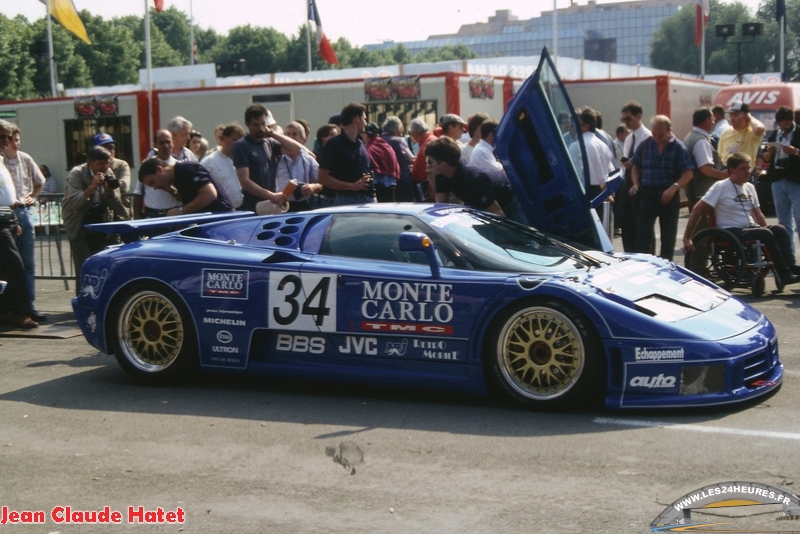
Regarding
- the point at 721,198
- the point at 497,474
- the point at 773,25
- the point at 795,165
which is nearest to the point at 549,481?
the point at 497,474

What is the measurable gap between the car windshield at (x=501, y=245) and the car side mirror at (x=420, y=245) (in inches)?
8.4

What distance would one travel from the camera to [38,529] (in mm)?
4406

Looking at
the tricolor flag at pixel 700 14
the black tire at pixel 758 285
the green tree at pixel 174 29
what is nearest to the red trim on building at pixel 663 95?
the black tire at pixel 758 285

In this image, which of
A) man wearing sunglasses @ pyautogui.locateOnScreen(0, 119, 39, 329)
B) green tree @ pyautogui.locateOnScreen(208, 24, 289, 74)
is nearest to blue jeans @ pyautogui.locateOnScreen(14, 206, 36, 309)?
man wearing sunglasses @ pyautogui.locateOnScreen(0, 119, 39, 329)

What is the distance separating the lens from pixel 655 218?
1108 centimetres

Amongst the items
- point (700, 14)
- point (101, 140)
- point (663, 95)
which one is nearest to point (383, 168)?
point (101, 140)

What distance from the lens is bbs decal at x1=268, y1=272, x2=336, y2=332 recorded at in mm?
6496

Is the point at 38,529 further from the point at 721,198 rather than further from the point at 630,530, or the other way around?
the point at 721,198

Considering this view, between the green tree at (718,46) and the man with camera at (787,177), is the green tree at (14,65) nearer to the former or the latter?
the man with camera at (787,177)

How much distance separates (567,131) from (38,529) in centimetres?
551

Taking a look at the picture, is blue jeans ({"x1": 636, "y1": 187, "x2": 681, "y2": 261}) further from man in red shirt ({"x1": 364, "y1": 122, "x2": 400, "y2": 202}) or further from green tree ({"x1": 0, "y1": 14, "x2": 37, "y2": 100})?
green tree ({"x1": 0, "y1": 14, "x2": 37, "y2": 100})

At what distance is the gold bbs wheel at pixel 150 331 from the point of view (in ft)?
22.9

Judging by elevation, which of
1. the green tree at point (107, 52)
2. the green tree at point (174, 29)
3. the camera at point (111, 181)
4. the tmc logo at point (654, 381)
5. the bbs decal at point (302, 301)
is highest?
the green tree at point (174, 29)

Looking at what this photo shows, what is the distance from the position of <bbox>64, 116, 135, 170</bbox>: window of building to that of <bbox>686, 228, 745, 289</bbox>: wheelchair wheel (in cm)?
1736
